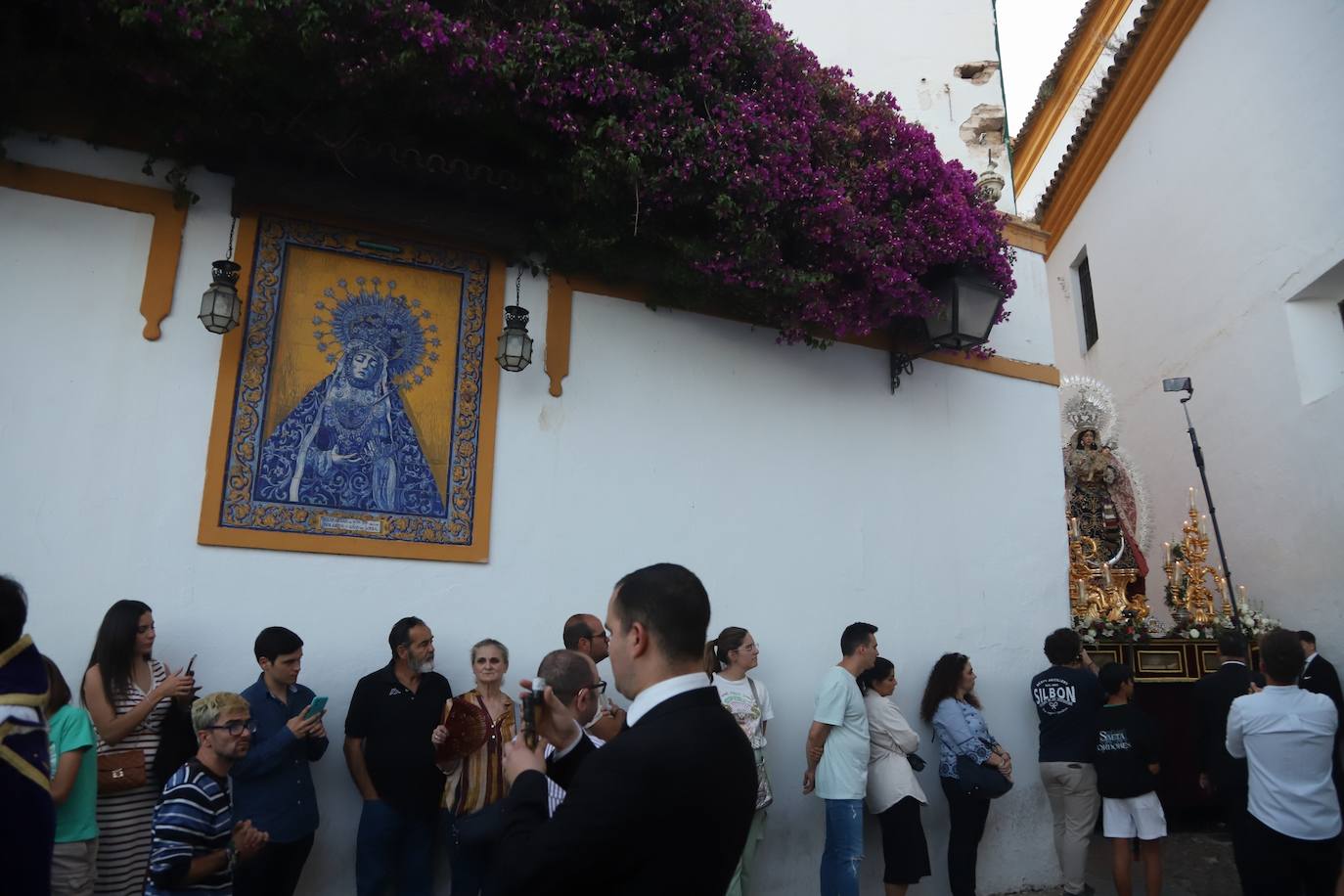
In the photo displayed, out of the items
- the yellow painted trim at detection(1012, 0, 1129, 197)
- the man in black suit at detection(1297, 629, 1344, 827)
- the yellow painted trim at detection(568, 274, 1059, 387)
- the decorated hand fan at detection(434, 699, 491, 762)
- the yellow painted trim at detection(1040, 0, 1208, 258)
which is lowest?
the decorated hand fan at detection(434, 699, 491, 762)

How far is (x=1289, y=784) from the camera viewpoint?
16.3ft

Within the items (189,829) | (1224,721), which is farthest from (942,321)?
(189,829)

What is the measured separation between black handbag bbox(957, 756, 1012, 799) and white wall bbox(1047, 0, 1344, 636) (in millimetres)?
4702

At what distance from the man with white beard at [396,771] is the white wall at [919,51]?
5.69m

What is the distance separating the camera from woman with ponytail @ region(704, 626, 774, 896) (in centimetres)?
540

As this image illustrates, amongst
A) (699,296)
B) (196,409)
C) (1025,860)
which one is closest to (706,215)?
(699,296)

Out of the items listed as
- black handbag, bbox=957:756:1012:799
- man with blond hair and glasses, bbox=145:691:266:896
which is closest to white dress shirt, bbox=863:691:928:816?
black handbag, bbox=957:756:1012:799

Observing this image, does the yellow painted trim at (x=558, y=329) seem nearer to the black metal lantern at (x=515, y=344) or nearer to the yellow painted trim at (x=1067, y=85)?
the black metal lantern at (x=515, y=344)

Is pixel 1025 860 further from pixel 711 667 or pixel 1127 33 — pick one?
pixel 1127 33

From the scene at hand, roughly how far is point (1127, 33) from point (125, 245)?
1268 cm

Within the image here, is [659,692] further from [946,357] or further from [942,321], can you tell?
[946,357]

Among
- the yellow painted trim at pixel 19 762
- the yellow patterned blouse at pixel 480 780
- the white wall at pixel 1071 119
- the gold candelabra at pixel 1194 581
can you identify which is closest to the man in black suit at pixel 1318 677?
the gold candelabra at pixel 1194 581

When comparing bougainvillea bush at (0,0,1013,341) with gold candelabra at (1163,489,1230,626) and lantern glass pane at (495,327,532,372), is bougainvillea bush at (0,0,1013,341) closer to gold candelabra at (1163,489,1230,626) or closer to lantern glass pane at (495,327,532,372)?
lantern glass pane at (495,327,532,372)

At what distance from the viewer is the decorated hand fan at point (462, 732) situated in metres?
4.55
